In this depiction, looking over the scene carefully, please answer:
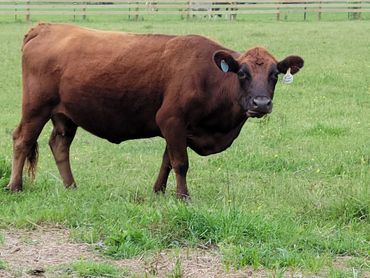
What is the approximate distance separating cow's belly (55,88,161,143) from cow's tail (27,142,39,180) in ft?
1.61

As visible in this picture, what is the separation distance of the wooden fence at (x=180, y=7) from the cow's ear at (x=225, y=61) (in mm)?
29948

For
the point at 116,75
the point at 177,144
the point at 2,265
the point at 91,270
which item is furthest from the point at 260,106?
the point at 2,265

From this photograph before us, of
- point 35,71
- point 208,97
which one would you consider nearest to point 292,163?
point 208,97

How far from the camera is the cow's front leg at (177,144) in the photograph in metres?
7.81

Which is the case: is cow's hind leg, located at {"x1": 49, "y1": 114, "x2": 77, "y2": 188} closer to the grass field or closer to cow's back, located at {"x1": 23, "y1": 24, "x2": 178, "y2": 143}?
the grass field

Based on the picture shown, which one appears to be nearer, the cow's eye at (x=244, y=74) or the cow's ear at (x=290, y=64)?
the cow's eye at (x=244, y=74)

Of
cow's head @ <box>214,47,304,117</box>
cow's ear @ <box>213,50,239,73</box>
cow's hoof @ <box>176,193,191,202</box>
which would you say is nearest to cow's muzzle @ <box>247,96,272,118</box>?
cow's head @ <box>214,47,304,117</box>

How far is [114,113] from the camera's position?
27.1 feet

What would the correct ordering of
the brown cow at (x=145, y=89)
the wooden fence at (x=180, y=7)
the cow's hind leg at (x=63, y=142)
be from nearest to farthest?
the brown cow at (x=145, y=89) < the cow's hind leg at (x=63, y=142) < the wooden fence at (x=180, y=7)

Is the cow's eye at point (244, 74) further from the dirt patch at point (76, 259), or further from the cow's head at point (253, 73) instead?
the dirt patch at point (76, 259)

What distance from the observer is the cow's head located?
755 cm

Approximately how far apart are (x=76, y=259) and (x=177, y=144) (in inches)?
100

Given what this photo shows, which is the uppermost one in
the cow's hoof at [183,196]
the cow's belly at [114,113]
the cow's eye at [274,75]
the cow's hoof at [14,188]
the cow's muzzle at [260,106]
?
the cow's eye at [274,75]

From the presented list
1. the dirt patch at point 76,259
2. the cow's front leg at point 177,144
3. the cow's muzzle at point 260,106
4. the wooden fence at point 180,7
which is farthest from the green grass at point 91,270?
the wooden fence at point 180,7
